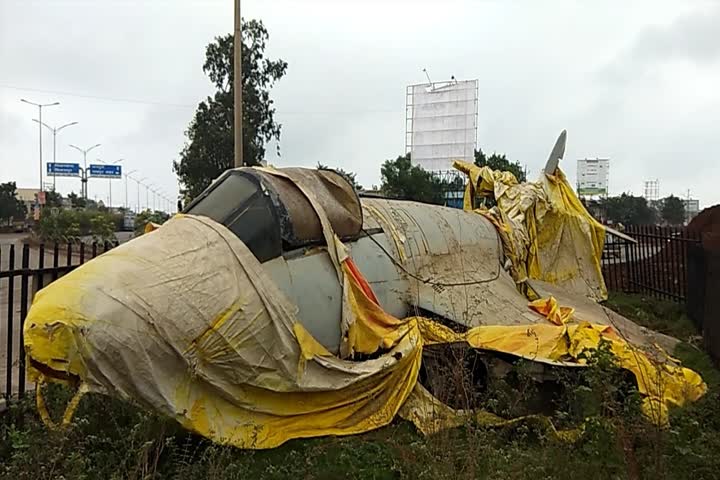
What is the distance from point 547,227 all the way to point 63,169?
64610mm

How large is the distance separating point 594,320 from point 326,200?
3.99 metres

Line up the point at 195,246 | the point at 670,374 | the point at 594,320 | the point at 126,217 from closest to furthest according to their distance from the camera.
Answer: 1. the point at 195,246
2. the point at 670,374
3. the point at 594,320
4. the point at 126,217

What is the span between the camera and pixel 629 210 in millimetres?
69562

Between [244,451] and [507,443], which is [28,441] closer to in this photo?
[244,451]

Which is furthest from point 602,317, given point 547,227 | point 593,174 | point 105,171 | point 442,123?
point 593,174

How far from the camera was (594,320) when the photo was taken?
8.58 m

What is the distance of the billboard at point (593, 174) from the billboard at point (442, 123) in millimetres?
41093

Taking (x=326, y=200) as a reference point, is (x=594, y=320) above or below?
below

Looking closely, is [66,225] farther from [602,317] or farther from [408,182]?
[602,317]

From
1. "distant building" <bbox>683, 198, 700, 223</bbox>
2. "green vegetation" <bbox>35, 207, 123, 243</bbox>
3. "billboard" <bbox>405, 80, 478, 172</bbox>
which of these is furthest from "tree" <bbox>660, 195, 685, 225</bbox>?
"green vegetation" <bbox>35, 207, 123, 243</bbox>

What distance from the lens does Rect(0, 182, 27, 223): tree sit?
76750 mm

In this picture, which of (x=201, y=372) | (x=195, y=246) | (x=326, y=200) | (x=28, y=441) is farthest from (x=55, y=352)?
(x=326, y=200)

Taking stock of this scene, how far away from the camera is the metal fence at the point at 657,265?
1315cm

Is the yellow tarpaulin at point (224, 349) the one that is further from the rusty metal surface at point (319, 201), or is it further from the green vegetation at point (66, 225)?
the green vegetation at point (66, 225)
